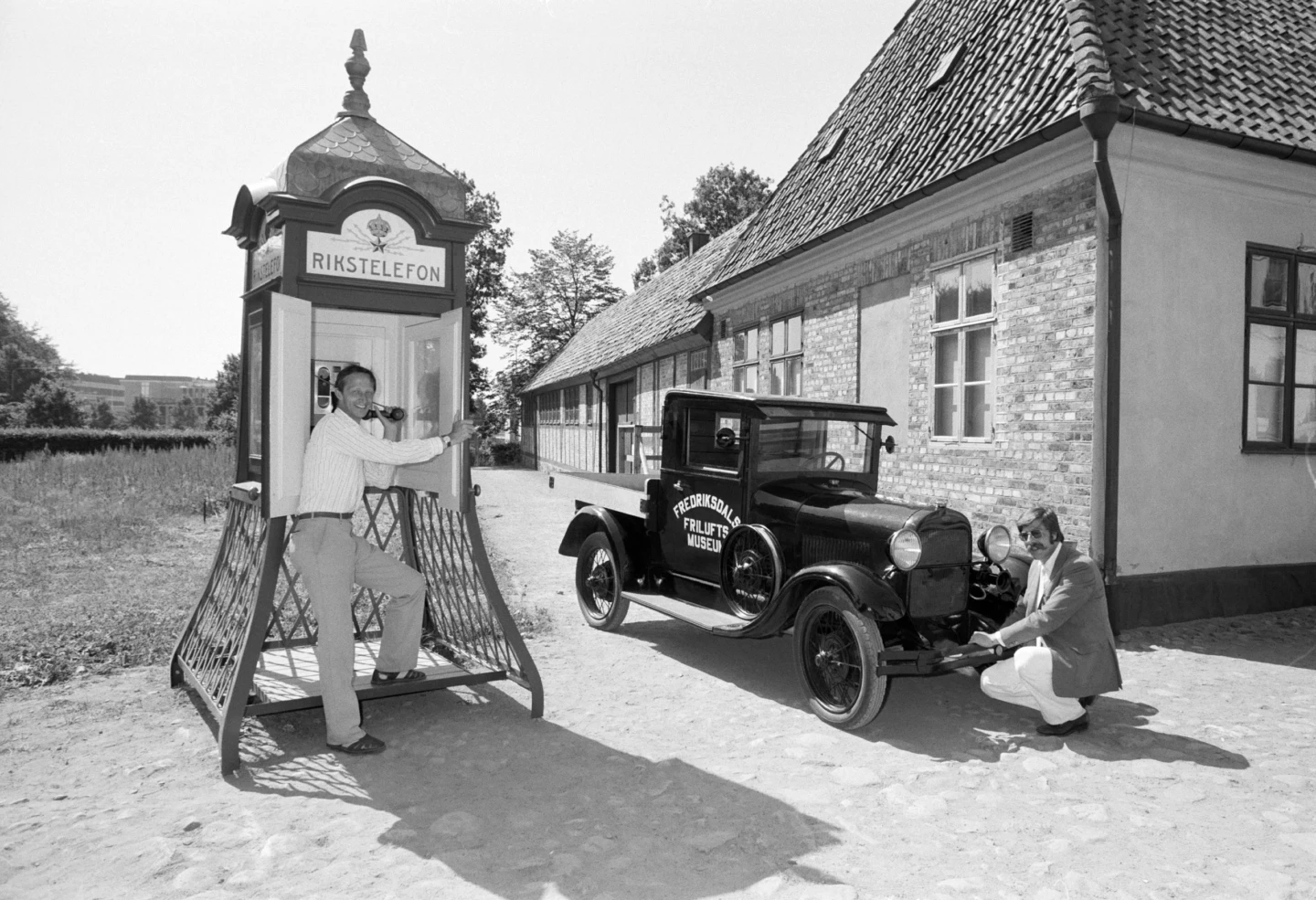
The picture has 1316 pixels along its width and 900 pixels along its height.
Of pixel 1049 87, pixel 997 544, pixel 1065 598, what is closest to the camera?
pixel 1065 598

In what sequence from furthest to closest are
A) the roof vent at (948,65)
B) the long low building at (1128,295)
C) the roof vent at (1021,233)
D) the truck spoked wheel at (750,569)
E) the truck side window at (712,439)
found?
the roof vent at (948,65) → the roof vent at (1021,233) → the long low building at (1128,295) → the truck side window at (712,439) → the truck spoked wheel at (750,569)

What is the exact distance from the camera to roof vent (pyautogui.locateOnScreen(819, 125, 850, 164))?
42.2 feet

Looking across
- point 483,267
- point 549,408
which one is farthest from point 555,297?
point 549,408

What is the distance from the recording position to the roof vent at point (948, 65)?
1039 centimetres

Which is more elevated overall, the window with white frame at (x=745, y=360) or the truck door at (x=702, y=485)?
the window with white frame at (x=745, y=360)

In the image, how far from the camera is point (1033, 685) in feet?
15.3

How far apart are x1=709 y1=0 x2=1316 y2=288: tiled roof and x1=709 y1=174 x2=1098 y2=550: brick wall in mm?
598

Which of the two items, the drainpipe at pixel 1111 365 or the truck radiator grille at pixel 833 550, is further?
the drainpipe at pixel 1111 365

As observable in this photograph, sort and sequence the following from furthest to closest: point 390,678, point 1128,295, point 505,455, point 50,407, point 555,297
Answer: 1. point 50,407
2. point 555,297
3. point 505,455
4. point 1128,295
5. point 390,678

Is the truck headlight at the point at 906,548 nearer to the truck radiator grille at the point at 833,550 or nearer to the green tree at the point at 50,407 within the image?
the truck radiator grille at the point at 833,550

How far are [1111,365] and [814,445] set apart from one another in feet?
8.70

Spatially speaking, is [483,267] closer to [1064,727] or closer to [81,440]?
[81,440]

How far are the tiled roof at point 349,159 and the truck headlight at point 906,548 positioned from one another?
3.18m

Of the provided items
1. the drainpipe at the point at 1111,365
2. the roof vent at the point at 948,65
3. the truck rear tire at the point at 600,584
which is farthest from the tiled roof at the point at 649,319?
the drainpipe at the point at 1111,365
